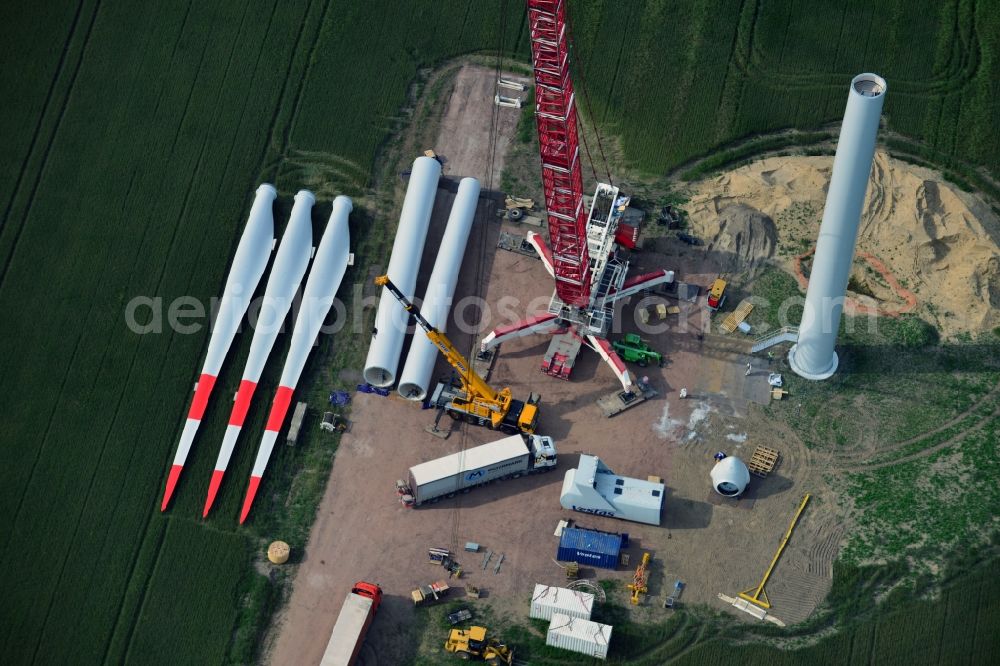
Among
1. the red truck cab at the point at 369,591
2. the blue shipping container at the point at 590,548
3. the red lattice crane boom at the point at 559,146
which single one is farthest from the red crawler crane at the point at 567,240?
the red truck cab at the point at 369,591

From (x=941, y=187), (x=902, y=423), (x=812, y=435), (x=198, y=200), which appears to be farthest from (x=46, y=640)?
(x=941, y=187)

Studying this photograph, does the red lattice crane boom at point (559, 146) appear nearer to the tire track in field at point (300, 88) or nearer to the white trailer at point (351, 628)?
the white trailer at point (351, 628)

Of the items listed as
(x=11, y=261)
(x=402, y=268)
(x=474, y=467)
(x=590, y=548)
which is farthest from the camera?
(x=11, y=261)

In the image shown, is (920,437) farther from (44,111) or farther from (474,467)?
(44,111)

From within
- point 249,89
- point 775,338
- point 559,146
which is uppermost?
point 249,89

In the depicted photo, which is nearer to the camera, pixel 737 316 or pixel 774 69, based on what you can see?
pixel 737 316

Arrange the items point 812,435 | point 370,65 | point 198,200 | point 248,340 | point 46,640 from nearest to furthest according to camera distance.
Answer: point 46,640 → point 812,435 → point 248,340 → point 198,200 → point 370,65

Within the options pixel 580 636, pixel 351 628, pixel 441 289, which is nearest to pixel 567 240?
pixel 441 289

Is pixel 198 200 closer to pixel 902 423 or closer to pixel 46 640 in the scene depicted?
pixel 46 640
